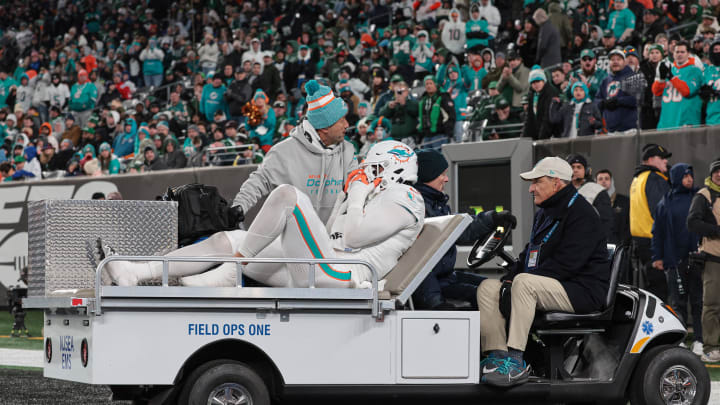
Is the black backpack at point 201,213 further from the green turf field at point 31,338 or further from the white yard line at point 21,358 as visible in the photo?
the white yard line at point 21,358

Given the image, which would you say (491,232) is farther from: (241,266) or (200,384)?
(200,384)

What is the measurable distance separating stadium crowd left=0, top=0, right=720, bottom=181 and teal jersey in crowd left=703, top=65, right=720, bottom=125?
2 cm

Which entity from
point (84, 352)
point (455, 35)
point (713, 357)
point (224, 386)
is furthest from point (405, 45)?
point (84, 352)

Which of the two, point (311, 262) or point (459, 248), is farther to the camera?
point (459, 248)

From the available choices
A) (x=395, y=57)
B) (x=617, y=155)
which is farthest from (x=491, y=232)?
(x=395, y=57)

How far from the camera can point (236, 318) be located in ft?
20.3

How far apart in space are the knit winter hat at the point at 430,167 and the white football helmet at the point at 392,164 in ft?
0.99

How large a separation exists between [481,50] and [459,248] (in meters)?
6.37

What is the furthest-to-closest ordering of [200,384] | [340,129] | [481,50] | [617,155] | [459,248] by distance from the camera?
[481,50] < [459,248] < [617,155] < [340,129] < [200,384]

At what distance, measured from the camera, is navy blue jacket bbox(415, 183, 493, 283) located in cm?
684

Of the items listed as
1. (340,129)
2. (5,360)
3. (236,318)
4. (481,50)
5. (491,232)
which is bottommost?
(5,360)

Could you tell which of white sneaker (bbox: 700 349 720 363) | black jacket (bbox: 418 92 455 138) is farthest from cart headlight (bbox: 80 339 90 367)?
black jacket (bbox: 418 92 455 138)

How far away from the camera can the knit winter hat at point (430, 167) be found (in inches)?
284

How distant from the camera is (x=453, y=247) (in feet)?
23.2
